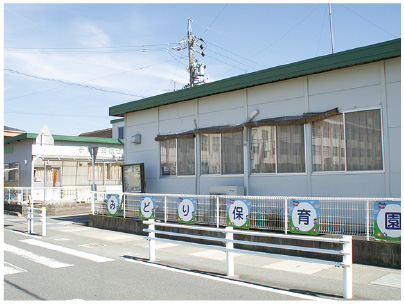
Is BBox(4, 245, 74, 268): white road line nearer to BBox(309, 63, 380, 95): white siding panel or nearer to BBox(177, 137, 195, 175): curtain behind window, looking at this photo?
BBox(177, 137, 195, 175): curtain behind window

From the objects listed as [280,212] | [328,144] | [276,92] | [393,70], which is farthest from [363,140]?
[276,92]

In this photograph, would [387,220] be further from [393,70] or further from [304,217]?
[393,70]

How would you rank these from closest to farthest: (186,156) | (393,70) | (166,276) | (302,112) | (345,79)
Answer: (166,276) < (393,70) < (345,79) < (302,112) < (186,156)

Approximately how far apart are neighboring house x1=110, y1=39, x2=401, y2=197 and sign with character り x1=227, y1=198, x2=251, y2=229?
1.96 m

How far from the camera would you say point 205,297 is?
6180 mm

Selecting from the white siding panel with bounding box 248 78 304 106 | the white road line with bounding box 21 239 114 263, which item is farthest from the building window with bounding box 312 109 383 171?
the white road line with bounding box 21 239 114 263

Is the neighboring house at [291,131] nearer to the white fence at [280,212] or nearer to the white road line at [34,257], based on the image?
the white fence at [280,212]

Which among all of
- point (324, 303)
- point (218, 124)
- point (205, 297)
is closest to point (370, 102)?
point (218, 124)

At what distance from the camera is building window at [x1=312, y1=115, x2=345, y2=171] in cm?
1122

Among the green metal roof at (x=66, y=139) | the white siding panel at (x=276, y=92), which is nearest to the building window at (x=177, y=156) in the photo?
the white siding panel at (x=276, y=92)

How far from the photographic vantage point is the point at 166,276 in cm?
765

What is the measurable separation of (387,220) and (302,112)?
4.61m

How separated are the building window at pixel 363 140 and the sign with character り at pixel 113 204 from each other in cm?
849

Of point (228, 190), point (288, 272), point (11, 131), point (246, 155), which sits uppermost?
point (11, 131)
